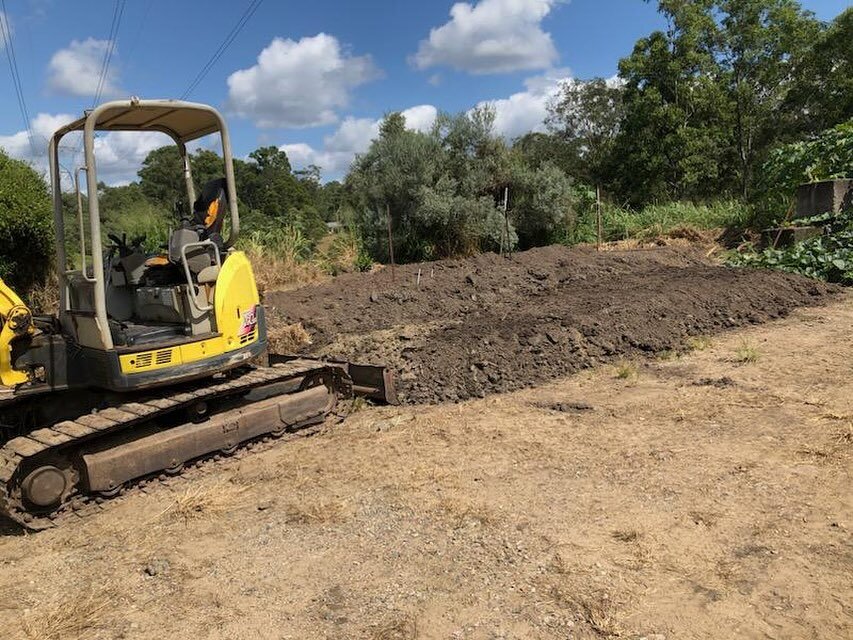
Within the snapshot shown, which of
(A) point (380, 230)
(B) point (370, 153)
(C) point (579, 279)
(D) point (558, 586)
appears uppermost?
(B) point (370, 153)

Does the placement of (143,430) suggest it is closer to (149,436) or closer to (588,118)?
(149,436)

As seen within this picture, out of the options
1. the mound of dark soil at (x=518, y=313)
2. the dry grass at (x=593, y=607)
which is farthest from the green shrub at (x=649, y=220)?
the dry grass at (x=593, y=607)

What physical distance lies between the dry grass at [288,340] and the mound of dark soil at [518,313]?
0.62ft

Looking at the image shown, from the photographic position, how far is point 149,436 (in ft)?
16.6

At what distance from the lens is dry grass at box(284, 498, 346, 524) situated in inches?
167

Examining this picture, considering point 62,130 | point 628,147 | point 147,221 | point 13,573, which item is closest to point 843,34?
point 628,147

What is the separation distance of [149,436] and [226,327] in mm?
982

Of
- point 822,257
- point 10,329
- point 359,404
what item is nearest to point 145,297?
point 10,329

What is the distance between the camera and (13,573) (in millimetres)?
3891

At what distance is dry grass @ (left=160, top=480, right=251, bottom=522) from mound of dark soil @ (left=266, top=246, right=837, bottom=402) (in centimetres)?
237

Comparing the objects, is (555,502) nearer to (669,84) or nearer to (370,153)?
(370,153)

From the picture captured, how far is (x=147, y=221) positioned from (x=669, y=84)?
21010mm

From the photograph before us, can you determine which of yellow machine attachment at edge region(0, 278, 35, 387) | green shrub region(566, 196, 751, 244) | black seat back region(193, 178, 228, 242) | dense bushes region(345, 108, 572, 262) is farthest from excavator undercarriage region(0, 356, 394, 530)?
green shrub region(566, 196, 751, 244)

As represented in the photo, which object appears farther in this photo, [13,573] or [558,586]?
[13,573]
